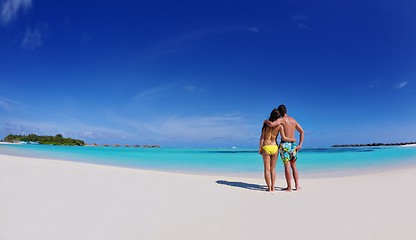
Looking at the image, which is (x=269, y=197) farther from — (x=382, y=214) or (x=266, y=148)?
(x=382, y=214)

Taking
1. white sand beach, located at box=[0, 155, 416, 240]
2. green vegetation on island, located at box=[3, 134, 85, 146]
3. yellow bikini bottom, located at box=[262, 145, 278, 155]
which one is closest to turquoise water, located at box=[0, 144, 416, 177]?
yellow bikini bottom, located at box=[262, 145, 278, 155]

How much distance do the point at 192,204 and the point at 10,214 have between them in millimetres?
2701

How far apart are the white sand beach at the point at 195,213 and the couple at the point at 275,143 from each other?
69cm

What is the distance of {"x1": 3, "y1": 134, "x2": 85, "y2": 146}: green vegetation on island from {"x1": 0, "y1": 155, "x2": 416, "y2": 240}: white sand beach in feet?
326

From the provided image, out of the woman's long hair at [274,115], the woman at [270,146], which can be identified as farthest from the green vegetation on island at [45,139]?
the woman's long hair at [274,115]

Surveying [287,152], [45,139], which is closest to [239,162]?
[287,152]

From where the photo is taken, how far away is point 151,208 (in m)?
4.03

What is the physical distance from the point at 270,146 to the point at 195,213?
118 inches

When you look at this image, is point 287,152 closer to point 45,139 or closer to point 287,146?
point 287,146

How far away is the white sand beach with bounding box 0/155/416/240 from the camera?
293 centimetres

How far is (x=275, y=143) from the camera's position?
20.2 ft

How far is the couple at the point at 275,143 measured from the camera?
604 centimetres

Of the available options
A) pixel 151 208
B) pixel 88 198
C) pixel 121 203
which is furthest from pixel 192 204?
pixel 88 198

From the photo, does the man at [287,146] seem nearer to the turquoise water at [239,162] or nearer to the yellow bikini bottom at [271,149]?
the yellow bikini bottom at [271,149]
